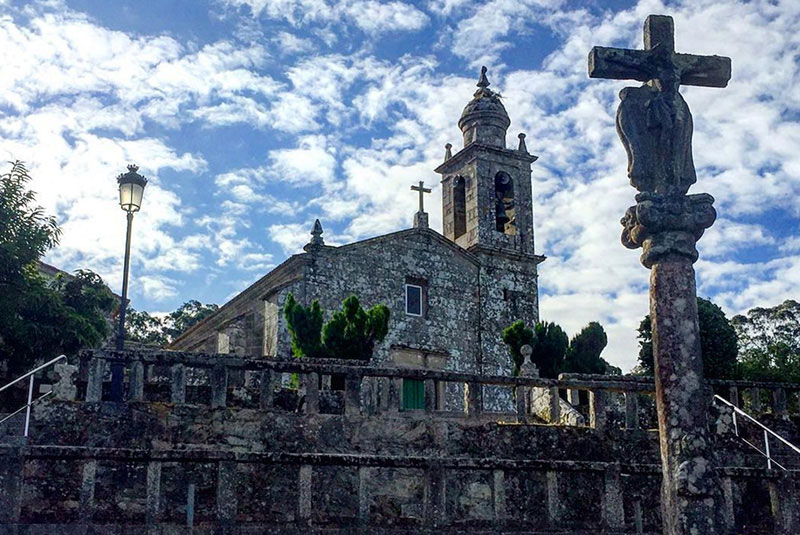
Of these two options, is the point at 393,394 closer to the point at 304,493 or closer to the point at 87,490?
the point at 304,493

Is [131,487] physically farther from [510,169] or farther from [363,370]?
[510,169]

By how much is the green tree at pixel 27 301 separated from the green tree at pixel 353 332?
513 cm

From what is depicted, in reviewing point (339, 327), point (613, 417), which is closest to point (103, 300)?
point (339, 327)

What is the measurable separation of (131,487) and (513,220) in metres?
24.8

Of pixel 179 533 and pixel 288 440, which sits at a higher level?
pixel 288 440

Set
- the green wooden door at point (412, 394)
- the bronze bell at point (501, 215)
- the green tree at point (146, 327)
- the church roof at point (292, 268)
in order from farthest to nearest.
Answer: the green tree at point (146, 327)
the bronze bell at point (501, 215)
the church roof at point (292, 268)
the green wooden door at point (412, 394)

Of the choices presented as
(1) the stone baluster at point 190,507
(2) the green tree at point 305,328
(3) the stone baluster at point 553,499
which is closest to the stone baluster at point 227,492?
(1) the stone baluster at point 190,507

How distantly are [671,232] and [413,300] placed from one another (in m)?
23.5

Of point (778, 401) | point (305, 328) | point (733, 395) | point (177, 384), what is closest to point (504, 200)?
point (305, 328)

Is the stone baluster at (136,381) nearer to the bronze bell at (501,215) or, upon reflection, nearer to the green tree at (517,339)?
the green tree at (517,339)

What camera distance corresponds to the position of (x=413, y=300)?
3092cm

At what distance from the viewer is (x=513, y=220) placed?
3366cm

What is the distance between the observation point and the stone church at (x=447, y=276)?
95.9 feet

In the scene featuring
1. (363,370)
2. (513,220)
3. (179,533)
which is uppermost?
(513,220)
